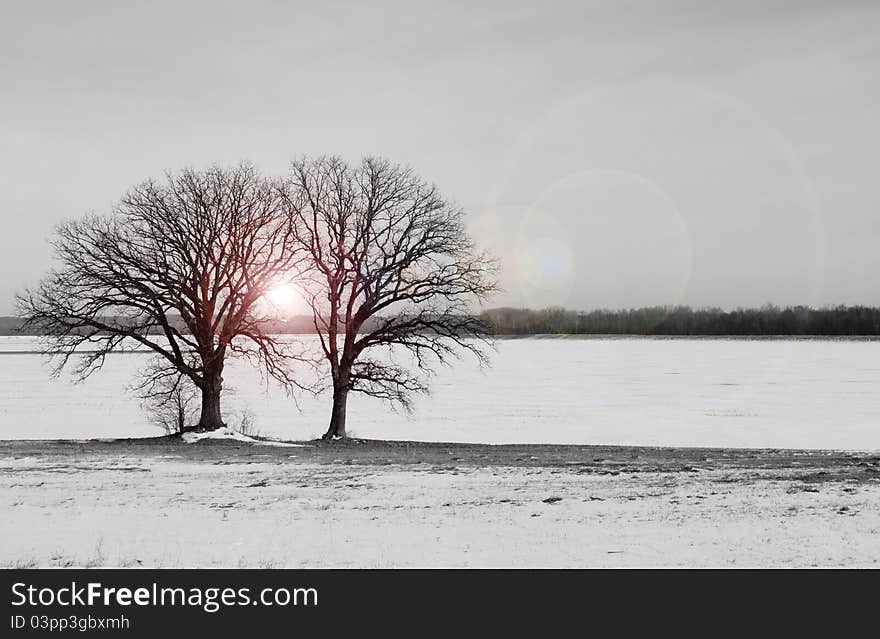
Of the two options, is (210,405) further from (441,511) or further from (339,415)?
(441,511)

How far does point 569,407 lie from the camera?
5009cm

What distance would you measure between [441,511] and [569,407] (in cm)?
3591

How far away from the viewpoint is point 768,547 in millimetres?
12461

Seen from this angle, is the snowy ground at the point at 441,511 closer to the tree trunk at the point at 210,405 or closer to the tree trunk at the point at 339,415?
the tree trunk at the point at 339,415

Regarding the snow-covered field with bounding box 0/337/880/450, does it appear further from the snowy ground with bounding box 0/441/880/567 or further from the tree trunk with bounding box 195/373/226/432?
the snowy ground with bounding box 0/441/880/567

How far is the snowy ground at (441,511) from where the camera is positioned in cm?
1220

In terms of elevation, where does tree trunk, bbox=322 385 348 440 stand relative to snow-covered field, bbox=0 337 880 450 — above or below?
above

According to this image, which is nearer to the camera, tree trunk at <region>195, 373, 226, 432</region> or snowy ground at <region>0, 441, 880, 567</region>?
snowy ground at <region>0, 441, 880, 567</region>

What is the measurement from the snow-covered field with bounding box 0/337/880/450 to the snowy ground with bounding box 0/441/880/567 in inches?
559

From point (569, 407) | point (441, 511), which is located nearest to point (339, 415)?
point (441, 511)

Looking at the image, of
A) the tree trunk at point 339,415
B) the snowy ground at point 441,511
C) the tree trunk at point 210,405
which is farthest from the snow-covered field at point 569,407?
the snowy ground at point 441,511

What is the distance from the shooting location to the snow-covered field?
123 ft

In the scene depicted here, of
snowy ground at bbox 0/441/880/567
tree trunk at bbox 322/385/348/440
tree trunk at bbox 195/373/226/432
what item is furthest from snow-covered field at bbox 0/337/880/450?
snowy ground at bbox 0/441/880/567
